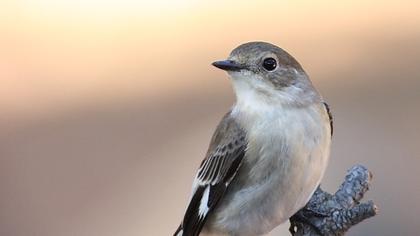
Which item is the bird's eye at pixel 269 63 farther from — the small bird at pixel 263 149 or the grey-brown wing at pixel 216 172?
the grey-brown wing at pixel 216 172

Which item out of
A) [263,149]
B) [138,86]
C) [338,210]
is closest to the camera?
[338,210]

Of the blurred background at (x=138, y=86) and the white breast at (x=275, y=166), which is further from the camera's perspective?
the blurred background at (x=138, y=86)

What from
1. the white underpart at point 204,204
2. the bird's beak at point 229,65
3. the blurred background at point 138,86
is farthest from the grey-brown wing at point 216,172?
the blurred background at point 138,86

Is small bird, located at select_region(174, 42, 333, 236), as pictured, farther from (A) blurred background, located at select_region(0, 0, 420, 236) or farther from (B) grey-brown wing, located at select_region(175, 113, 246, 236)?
(A) blurred background, located at select_region(0, 0, 420, 236)

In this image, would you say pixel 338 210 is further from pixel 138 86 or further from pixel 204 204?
pixel 138 86

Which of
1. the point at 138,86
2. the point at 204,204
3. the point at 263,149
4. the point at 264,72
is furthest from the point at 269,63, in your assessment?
the point at 138,86

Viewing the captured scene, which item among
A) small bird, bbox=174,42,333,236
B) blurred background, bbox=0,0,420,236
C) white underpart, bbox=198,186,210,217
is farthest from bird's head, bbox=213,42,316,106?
blurred background, bbox=0,0,420,236
